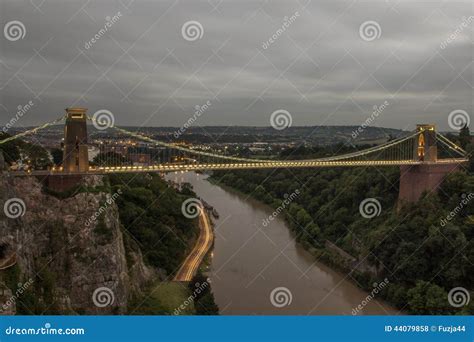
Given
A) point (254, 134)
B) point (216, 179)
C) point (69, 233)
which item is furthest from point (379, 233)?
point (254, 134)

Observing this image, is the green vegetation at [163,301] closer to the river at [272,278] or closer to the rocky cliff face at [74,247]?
the rocky cliff face at [74,247]

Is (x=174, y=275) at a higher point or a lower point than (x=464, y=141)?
lower

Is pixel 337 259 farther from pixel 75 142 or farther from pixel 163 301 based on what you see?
pixel 75 142

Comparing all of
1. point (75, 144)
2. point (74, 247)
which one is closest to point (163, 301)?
point (74, 247)

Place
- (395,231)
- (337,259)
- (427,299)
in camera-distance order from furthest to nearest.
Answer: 1. (337,259)
2. (395,231)
3. (427,299)

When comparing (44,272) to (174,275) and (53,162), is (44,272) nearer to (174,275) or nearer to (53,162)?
(53,162)

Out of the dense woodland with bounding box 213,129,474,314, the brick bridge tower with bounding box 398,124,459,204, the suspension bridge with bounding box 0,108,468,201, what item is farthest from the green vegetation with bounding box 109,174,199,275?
the brick bridge tower with bounding box 398,124,459,204
